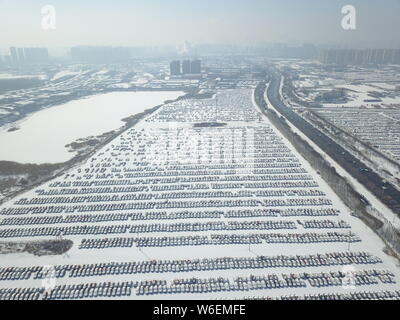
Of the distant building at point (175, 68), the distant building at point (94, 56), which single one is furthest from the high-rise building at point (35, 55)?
the distant building at point (175, 68)

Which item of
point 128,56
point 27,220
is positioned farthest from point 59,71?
point 27,220

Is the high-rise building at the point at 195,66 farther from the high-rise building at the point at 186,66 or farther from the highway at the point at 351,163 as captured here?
the highway at the point at 351,163

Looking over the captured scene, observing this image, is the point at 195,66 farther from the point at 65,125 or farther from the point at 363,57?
the point at 363,57

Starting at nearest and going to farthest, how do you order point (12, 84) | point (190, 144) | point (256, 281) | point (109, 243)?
point (256, 281)
point (109, 243)
point (190, 144)
point (12, 84)

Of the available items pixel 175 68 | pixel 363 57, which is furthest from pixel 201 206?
pixel 363 57
